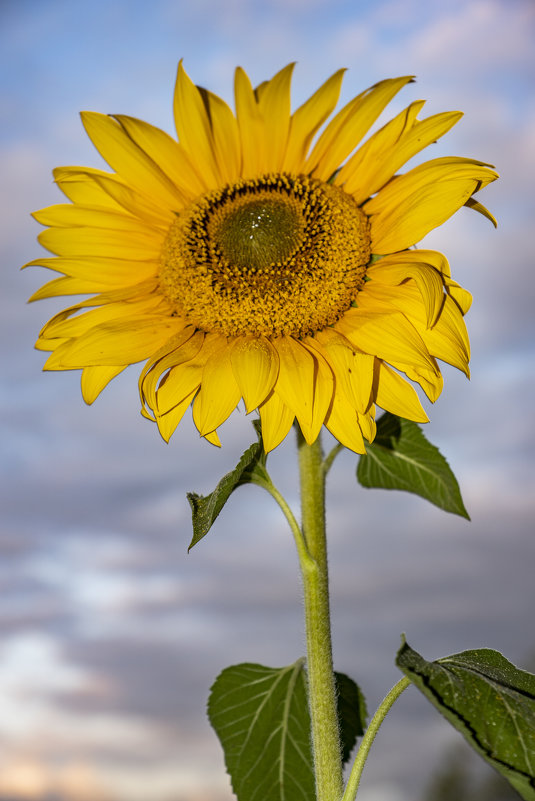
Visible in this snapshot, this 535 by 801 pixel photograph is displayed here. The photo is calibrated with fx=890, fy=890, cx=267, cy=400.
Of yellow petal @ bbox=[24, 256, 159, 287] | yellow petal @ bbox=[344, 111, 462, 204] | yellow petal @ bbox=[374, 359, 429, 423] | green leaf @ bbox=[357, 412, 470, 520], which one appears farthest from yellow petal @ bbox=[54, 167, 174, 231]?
green leaf @ bbox=[357, 412, 470, 520]

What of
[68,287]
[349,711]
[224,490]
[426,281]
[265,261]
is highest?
[68,287]

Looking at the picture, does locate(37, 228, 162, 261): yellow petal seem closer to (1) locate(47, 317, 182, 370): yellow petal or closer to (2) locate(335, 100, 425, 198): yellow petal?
(1) locate(47, 317, 182, 370): yellow petal

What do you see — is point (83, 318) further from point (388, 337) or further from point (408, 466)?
point (408, 466)

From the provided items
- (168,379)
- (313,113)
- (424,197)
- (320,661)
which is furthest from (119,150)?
(320,661)

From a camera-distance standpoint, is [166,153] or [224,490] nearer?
[224,490]

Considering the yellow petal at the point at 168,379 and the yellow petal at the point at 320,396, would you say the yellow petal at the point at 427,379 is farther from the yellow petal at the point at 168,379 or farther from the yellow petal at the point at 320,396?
the yellow petal at the point at 168,379

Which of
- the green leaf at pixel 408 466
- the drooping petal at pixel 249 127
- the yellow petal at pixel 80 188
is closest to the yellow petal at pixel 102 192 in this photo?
the yellow petal at pixel 80 188
